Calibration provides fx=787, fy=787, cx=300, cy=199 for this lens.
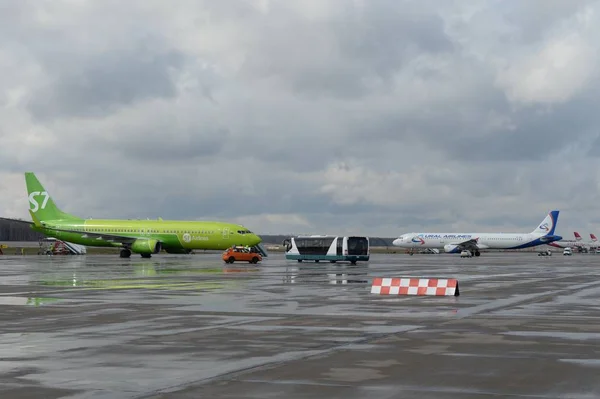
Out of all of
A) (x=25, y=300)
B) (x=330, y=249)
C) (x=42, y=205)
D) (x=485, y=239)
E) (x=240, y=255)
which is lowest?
(x=25, y=300)

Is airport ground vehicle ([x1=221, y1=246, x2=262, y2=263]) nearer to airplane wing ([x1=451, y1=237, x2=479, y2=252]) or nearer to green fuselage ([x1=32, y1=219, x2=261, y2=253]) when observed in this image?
green fuselage ([x1=32, y1=219, x2=261, y2=253])

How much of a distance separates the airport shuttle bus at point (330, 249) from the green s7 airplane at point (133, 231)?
923 centimetres

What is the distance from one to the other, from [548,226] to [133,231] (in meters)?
94.3

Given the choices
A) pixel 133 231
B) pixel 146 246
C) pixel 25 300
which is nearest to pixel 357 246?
pixel 146 246

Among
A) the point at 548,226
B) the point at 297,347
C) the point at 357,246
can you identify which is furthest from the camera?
the point at 548,226

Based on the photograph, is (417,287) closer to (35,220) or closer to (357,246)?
(357,246)

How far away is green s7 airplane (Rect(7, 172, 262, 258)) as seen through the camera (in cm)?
9500

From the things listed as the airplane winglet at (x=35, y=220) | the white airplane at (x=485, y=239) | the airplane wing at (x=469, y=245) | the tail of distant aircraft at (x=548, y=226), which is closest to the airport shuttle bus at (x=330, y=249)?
the airplane winglet at (x=35, y=220)

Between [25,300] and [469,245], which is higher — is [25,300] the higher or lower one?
the lower one

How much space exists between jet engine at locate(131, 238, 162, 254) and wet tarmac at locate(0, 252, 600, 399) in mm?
63878

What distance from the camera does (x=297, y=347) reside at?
16250 mm

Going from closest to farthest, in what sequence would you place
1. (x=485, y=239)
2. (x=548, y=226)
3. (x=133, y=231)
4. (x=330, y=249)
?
(x=330, y=249), (x=133, y=231), (x=485, y=239), (x=548, y=226)

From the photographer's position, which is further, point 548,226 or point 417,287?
point 548,226

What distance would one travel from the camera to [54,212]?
339 ft
